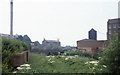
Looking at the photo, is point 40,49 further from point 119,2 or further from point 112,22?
point 112,22

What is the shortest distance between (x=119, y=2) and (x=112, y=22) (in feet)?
83.2

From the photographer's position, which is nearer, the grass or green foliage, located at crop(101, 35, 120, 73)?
green foliage, located at crop(101, 35, 120, 73)

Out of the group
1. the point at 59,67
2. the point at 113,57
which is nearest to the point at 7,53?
the point at 59,67

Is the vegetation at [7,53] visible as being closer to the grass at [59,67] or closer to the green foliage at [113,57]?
the grass at [59,67]

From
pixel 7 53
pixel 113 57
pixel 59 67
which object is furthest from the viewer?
pixel 59 67

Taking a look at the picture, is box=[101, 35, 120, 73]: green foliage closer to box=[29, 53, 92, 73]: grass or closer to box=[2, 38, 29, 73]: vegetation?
box=[29, 53, 92, 73]: grass

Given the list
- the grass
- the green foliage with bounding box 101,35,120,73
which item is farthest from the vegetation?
the green foliage with bounding box 101,35,120,73

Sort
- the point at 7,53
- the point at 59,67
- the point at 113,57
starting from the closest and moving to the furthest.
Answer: the point at 113,57 → the point at 7,53 → the point at 59,67

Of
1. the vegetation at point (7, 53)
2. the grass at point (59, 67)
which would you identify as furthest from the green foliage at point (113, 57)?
the vegetation at point (7, 53)

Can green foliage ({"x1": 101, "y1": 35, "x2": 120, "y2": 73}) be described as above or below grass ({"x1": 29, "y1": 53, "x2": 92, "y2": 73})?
above

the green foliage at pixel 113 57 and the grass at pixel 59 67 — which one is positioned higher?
the green foliage at pixel 113 57

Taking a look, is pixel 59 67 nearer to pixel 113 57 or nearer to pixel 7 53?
pixel 7 53

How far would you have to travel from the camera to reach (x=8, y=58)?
4383 mm

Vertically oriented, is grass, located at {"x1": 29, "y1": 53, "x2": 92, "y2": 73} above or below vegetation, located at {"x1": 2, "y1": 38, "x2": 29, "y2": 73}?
below
